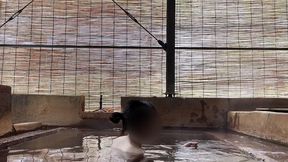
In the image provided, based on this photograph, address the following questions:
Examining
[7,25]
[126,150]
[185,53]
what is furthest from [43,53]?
[126,150]

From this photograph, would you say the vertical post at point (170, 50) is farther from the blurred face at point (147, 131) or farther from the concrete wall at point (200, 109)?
the blurred face at point (147, 131)

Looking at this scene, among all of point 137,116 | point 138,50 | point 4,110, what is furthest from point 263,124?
point 138,50

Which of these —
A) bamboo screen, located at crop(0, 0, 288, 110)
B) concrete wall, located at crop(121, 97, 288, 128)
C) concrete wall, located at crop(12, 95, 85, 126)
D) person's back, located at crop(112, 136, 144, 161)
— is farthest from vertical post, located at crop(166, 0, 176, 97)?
person's back, located at crop(112, 136, 144, 161)

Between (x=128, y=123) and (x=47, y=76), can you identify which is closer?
(x=128, y=123)

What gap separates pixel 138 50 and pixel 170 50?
0.77 meters

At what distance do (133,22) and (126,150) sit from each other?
5.47 meters

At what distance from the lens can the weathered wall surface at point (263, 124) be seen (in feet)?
→ 15.4

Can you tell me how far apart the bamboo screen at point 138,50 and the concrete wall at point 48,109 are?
59 centimetres

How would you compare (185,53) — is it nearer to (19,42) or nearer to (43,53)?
(43,53)

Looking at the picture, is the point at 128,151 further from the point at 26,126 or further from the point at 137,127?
the point at 26,126

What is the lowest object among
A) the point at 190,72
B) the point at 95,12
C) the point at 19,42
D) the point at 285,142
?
the point at 285,142

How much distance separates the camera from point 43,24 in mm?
8781

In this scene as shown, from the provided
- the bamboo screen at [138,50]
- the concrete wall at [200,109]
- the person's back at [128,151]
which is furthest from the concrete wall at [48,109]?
the person's back at [128,151]

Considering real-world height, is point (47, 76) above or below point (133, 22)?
below
